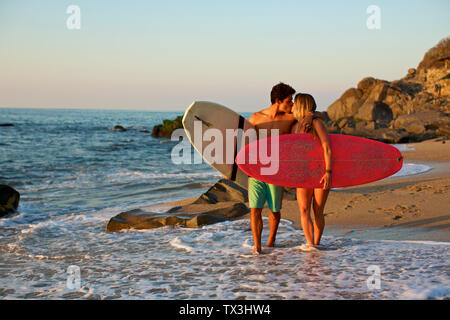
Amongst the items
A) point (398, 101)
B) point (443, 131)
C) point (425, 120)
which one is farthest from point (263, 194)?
point (398, 101)

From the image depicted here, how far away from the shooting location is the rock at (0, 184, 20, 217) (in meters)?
7.31

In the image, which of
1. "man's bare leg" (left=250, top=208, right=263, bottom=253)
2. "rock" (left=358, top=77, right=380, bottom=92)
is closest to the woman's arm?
"man's bare leg" (left=250, top=208, right=263, bottom=253)

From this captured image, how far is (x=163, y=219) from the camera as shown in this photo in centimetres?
610

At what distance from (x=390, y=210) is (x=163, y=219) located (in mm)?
3214

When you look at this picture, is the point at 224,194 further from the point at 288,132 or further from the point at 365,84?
the point at 365,84

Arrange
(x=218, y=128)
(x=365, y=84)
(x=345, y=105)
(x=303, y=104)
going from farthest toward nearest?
(x=365, y=84) → (x=345, y=105) → (x=218, y=128) → (x=303, y=104)

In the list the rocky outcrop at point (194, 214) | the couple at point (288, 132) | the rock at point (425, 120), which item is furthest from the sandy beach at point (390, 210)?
the rock at point (425, 120)

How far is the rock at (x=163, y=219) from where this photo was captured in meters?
5.98

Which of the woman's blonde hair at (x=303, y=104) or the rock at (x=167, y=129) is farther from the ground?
the woman's blonde hair at (x=303, y=104)

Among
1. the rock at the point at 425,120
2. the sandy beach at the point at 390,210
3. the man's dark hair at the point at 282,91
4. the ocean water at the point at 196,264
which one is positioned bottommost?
the ocean water at the point at 196,264

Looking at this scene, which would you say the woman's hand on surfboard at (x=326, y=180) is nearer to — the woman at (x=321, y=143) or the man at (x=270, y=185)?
the woman at (x=321, y=143)

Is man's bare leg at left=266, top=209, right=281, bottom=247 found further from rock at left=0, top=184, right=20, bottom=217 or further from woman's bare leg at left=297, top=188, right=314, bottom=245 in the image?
rock at left=0, top=184, right=20, bottom=217

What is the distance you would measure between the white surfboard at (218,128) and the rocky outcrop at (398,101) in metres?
18.6
